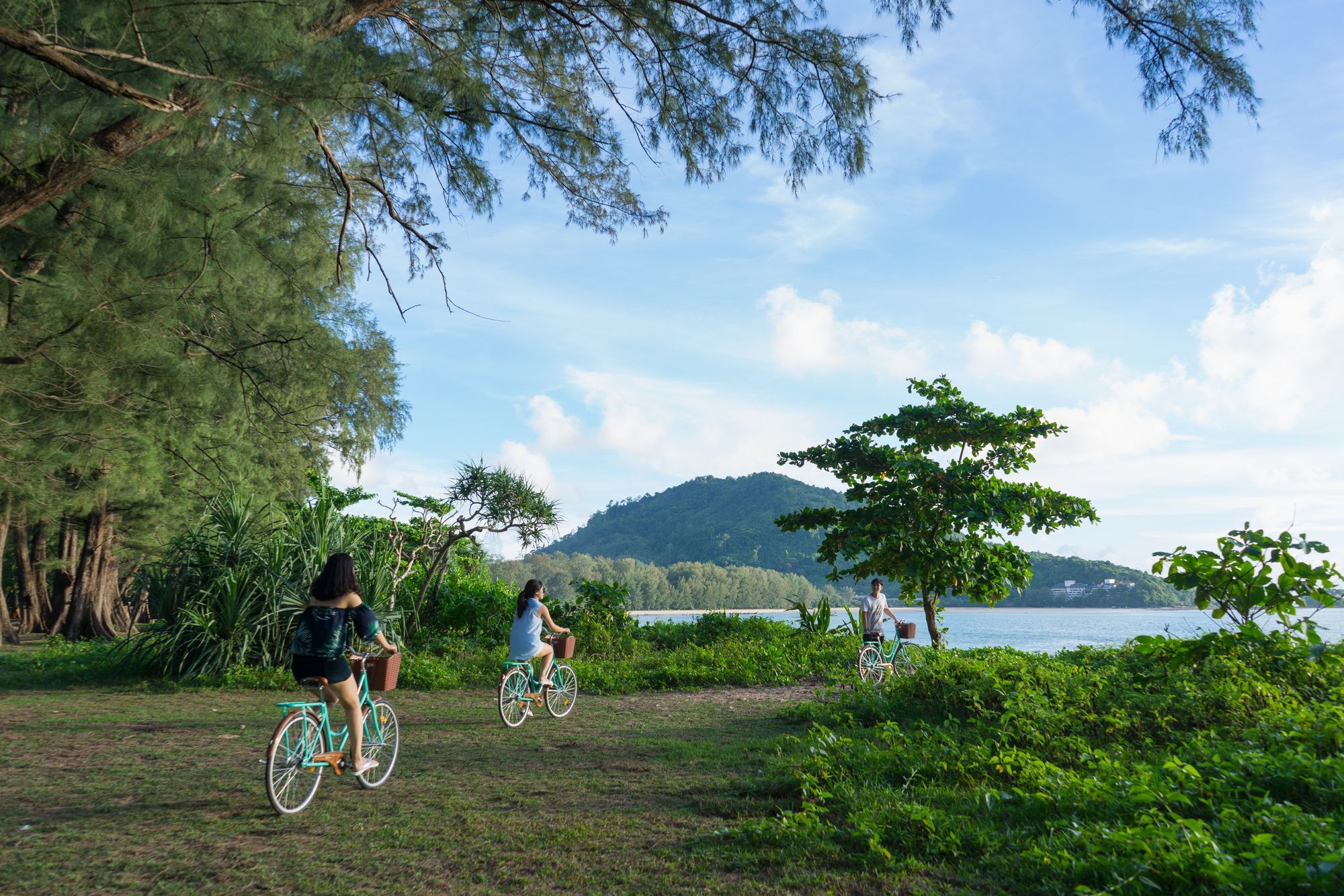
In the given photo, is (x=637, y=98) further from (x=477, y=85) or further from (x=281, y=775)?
(x=281, y=775)

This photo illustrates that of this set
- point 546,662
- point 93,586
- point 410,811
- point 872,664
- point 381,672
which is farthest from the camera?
point 93,586

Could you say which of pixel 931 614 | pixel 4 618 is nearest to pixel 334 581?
pixel 931 614

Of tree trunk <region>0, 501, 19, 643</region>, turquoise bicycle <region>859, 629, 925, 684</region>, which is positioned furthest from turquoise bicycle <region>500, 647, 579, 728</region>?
tree trunk <region>0, 501, 19, 643</region>

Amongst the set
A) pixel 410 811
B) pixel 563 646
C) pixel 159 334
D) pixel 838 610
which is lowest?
pixel 410 811

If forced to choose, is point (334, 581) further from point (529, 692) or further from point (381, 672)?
point (529, 692)

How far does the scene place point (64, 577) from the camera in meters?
17.9

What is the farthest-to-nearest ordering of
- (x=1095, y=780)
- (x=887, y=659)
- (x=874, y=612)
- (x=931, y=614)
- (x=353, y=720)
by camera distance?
(x=931, y=614), (x=874, y=612), (x=887, y=659), (x=353, y=720), (x=1095, y=780)

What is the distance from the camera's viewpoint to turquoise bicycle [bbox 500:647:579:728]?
788cm

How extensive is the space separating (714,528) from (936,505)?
57.3m

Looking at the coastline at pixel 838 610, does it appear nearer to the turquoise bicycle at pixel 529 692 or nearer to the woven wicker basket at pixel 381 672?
the turquoise bicycle at pixel 529 692

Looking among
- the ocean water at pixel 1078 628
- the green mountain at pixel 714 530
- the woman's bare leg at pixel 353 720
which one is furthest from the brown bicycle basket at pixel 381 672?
the green mountain at pixel 714 530

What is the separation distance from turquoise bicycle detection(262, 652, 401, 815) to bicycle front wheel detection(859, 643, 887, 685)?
661 cm

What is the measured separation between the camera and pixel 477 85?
7.73m

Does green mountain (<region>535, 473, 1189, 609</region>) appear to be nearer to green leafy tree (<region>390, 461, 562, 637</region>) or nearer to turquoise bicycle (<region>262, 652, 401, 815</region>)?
green leafy tree (<region>390, 461, 562, 637</region>)
